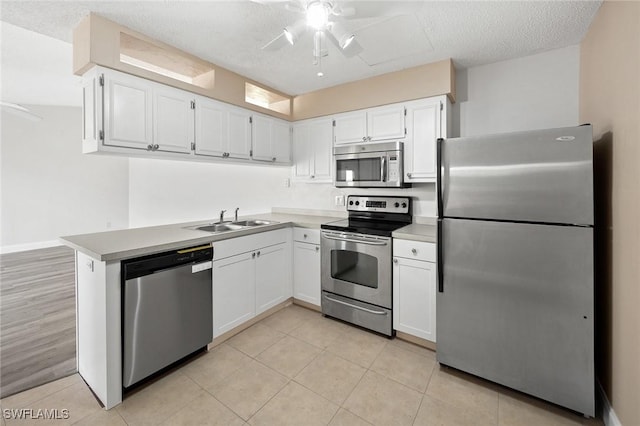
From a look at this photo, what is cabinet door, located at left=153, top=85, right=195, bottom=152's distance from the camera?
2297mm

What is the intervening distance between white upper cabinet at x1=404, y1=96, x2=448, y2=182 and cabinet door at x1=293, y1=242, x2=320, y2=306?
126 centimetres

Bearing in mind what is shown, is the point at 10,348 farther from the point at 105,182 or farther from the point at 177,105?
the point at 105,182

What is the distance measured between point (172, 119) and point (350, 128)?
1.80 m

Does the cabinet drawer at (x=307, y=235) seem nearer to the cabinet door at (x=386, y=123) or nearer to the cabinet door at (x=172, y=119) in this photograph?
the cabinet door at (x=386, y=123)

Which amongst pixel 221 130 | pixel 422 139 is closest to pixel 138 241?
pixel 221 130

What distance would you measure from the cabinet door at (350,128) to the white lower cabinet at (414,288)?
1.32 m

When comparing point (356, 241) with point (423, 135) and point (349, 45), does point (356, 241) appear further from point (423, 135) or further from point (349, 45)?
point (349, 45)

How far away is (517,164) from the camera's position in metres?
1.74

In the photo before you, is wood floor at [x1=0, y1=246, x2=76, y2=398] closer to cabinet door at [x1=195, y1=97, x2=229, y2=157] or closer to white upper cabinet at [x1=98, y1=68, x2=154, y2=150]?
white upper cabinet at [x1=98, y1=68, x2=154, y2=150]

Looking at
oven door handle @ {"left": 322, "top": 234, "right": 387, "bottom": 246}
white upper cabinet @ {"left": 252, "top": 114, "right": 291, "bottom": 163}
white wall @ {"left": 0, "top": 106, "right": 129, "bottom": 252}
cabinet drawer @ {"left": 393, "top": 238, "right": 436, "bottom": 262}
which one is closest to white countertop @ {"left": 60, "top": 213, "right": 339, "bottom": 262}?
oven door handle @ {"left": 322, "top": 234, "right": 387, "bottom": 246}

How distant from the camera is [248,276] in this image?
104 inches

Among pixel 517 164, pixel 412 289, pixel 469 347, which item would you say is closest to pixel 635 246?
pixel 517 164

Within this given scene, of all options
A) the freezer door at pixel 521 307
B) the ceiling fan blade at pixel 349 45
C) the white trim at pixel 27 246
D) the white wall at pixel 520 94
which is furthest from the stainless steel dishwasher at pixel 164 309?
the white trim at pixel 27 246

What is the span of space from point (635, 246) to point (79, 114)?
8.53 m
